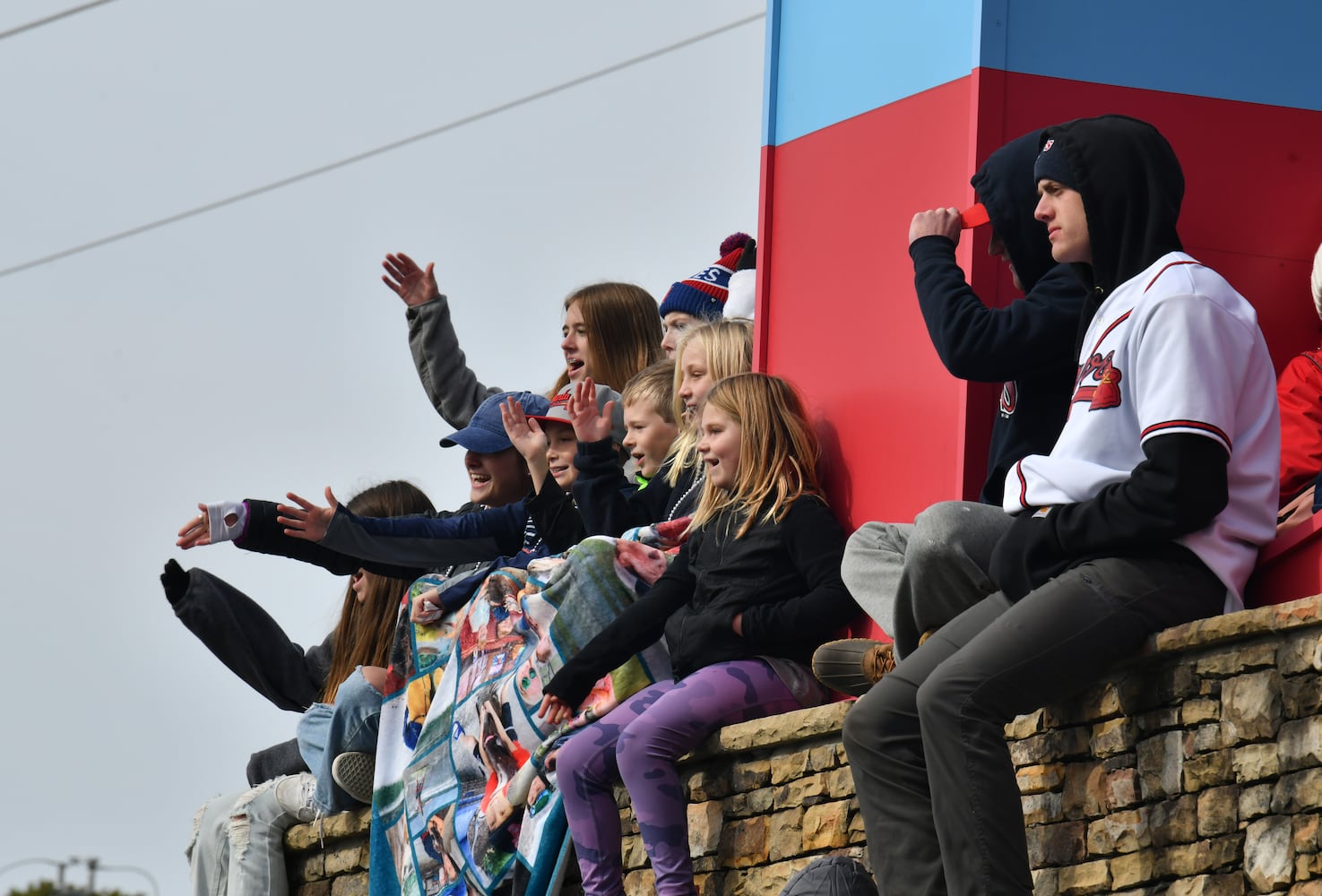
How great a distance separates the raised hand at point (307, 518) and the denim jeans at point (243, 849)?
1.15m

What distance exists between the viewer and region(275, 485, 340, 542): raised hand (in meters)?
6.72

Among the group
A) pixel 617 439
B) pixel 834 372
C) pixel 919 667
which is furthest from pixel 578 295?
pixel 919 667

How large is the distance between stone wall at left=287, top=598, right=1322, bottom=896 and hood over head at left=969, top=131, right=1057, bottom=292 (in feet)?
3.61

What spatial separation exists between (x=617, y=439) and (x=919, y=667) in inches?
111

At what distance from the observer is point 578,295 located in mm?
7262

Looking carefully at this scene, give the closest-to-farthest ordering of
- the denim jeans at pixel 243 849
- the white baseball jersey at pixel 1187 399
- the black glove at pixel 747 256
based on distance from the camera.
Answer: the white baseball jersey at pixel 1187 399 → the denim jeans at pixel 243 849 → the black glove at pixel 747 256

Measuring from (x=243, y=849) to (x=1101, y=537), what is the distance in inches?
170

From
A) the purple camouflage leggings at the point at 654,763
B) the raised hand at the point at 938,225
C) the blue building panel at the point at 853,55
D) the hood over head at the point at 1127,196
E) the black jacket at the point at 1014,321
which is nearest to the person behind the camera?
the hood over head at the point at 1127,196

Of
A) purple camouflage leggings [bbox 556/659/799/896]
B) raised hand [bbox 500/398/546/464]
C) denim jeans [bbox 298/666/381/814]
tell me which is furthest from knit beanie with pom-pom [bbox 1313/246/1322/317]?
denim jeans [bbox 298/666/381/814]

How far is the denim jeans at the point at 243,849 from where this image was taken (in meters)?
7.23

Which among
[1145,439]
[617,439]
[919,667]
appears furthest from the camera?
[617,439]

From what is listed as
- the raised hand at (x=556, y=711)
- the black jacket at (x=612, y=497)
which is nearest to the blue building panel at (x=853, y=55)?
the black jacket at (x=612, y=497)

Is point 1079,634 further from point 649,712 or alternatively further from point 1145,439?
point 649,712

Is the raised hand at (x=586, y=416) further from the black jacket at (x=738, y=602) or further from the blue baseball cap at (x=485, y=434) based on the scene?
the blue baseball cap at (x=485, y=434)
